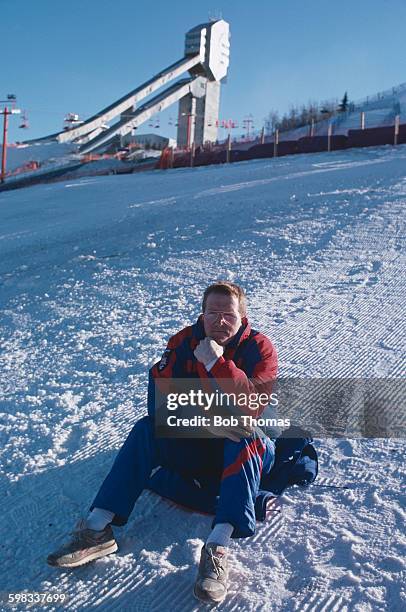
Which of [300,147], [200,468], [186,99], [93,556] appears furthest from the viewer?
[186,99]

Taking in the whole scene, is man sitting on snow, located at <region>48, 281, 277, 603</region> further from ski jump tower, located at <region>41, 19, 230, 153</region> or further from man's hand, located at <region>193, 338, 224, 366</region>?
ski jump tower, located at <region>41, 19, 230, 153</region>

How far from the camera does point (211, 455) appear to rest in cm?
266

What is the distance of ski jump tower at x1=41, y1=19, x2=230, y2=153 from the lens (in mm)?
50125

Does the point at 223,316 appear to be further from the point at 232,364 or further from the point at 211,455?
the point at 211,455

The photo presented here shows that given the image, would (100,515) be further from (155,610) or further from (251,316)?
(251,316)

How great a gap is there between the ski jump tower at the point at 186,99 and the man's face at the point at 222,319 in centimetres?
4758

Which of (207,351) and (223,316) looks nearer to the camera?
(207,351)

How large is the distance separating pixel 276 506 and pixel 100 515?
77cm

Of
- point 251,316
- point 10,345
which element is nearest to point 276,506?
point 251,316

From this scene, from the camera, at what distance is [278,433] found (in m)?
2.82

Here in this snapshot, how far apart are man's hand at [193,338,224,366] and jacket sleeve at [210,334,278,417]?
0.03 meters

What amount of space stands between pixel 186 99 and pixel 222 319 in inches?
2069

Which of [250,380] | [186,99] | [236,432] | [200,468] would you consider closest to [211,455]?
[200,468]

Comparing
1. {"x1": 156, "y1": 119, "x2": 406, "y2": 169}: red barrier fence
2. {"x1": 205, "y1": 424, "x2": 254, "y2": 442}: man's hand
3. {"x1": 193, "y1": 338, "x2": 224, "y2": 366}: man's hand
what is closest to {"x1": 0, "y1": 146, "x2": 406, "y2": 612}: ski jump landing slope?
{"x1": 205, "y1": 424, "x2": 254, "y2": 442}: man's hand
